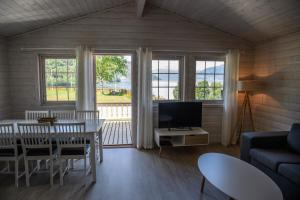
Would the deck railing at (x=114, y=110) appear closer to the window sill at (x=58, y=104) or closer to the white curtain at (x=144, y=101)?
the window sill at (x=58, y=104)

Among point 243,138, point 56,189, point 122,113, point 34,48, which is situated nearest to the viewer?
point 56,189

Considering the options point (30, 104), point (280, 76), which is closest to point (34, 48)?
point (30, 104)

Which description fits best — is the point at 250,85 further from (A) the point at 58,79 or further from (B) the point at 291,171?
(A) the point at 58,79

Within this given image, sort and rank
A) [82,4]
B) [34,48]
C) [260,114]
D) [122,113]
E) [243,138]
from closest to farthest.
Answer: [243,138] < [82,4] < [34,48] < [260,114] < [122,113]

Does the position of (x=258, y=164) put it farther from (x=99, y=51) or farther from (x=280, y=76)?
(x=99, y=51)

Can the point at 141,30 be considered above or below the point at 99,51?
above

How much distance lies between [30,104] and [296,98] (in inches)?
195

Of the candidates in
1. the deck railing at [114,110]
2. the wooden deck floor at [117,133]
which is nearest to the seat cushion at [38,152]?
the wooden deck floor at [117,133]

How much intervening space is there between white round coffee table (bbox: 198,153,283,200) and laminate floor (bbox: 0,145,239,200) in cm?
37

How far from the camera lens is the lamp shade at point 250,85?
13.5 feet

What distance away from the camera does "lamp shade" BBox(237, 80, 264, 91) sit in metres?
4.12

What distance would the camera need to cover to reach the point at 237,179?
7.25 ft

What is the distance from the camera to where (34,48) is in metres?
4.07

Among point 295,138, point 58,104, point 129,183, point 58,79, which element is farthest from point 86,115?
point 295,138
